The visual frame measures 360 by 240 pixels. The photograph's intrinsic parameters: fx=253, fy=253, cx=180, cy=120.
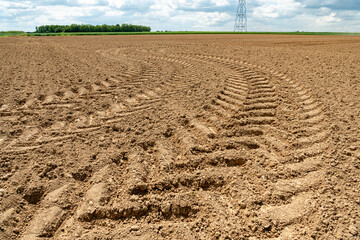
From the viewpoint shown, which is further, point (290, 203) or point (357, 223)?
point (290, 203)

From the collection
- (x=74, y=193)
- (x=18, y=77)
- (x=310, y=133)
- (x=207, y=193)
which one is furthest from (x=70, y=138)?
(x=18, y=77)

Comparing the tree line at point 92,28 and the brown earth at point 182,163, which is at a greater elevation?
the tree line at point 92,28

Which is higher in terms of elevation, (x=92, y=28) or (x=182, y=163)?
(x=92, y=28)

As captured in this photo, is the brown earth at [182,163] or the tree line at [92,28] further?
the tree line at [92,28]

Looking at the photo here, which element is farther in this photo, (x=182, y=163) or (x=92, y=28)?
(x=92, y=28)

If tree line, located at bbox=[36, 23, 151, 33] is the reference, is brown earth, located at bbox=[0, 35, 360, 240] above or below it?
below

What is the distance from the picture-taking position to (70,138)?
3732 millimetres

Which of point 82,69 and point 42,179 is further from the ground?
point 82,69

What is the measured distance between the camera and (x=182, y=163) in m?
3.03

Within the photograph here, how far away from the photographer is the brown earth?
220 centimetres

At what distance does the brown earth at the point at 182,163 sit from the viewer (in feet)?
7.21

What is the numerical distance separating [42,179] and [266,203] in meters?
2.40

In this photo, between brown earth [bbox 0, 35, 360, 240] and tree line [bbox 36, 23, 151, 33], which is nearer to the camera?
brown earth [bbox 0, 35, 360, 240]

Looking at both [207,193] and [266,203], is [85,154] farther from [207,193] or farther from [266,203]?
[266,203]
